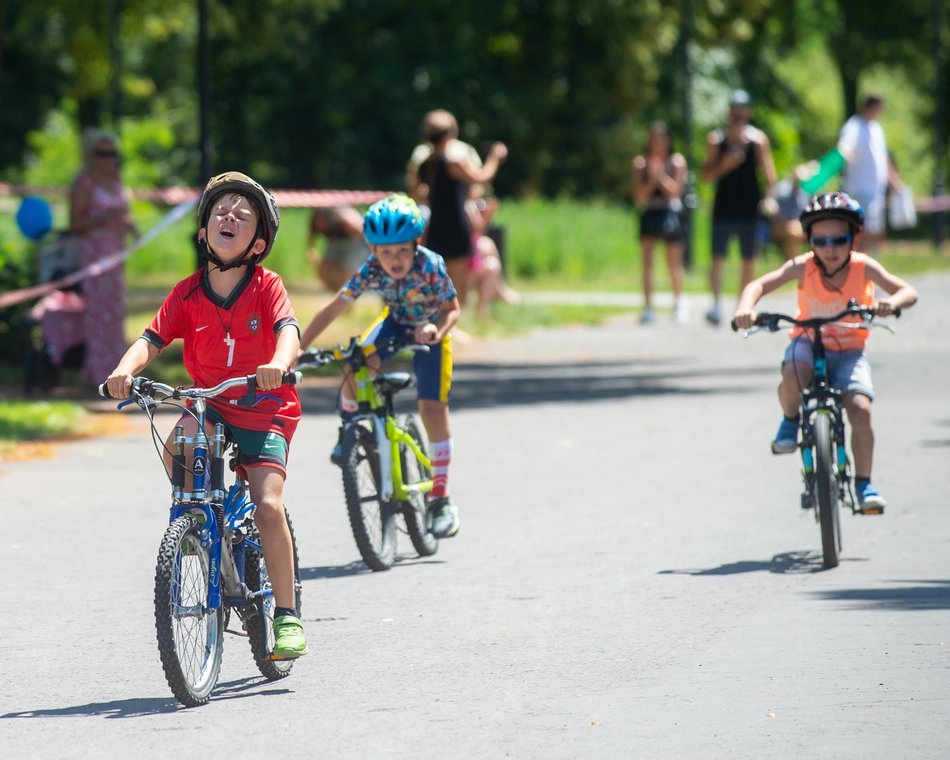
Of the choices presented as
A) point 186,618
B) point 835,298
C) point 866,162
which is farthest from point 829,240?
point 866,162

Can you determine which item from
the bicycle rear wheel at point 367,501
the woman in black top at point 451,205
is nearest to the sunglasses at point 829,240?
the bicycle rear wheel at point 367,501

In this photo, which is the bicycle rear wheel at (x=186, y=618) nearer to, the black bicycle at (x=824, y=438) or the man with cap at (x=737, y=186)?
the black bicycle at (x=824, y=438)

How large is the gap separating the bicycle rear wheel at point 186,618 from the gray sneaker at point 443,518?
272cm

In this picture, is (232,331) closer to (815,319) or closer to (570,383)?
(815,319)

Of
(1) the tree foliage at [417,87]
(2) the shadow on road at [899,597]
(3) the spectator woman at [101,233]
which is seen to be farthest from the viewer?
(1) the tree foliage at [417,87]

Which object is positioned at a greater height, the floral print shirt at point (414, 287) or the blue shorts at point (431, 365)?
the floral print shirt at point (414, 287)

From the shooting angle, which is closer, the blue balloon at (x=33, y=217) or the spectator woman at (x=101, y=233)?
the spectator woman at (x=101, y=233)

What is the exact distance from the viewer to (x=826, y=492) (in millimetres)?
8609

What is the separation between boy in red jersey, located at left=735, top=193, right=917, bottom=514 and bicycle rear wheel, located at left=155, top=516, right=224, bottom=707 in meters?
3.42

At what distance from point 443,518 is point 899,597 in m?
2.15

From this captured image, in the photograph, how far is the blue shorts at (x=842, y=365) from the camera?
Answer: 360 inches

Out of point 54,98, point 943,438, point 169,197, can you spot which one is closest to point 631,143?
point 54,98

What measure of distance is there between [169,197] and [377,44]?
2410 centimetres

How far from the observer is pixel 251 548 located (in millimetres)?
6668
